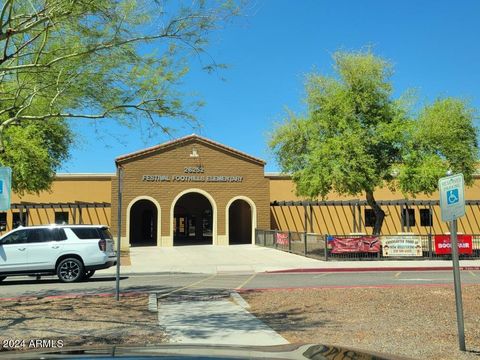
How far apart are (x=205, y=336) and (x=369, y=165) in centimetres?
1920

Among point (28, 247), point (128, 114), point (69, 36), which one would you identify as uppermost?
point (69, 36)

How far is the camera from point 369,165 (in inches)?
1002

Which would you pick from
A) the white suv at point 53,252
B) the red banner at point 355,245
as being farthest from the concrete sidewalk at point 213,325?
the red banner at point 355,245

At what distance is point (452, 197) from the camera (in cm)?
670

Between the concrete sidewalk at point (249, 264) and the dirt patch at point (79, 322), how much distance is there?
887 cm

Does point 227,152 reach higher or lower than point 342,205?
higher

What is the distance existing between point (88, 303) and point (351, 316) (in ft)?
17.5

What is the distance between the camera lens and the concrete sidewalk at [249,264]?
2059cm

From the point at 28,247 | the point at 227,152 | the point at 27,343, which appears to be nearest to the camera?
the point at 27,343

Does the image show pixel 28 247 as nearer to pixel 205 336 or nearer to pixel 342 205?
pixel 205 336

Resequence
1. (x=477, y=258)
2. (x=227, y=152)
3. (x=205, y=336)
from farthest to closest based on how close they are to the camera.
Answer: (x=227, y=152)
(x=477, y=258)
(x=205, y=336)

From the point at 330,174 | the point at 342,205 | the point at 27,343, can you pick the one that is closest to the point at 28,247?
the point at 27,343

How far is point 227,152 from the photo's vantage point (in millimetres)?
36344

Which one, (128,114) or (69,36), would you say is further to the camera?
(128,114)
